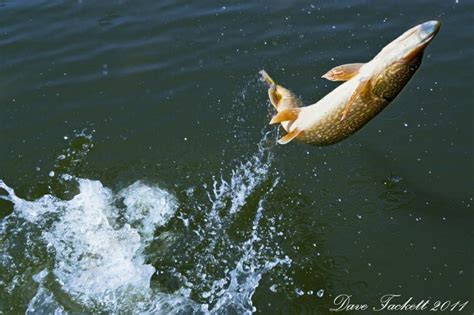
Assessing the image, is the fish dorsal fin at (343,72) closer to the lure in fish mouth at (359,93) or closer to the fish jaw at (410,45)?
the lure in fish mouth at (359,93)

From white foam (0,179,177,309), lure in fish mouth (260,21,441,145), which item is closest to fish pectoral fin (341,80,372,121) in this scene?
lure in fish mouth (260,21,441,145)

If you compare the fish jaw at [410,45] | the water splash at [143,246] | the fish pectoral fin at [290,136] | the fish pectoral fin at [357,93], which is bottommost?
the water splash at [143,246]

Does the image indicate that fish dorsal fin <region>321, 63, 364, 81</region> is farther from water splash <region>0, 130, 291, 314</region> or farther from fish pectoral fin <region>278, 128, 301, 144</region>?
water splash <region>0, 130, 291, 314</region>

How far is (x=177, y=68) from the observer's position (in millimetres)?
7383

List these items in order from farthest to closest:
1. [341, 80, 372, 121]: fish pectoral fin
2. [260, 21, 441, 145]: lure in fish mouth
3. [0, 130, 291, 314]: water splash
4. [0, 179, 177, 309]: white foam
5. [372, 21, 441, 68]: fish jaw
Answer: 1. [0, 179, 177, 309]: white foam
2. [0, 130, 291, 314]: water splash
3. [341, 80, 372, 121]: fish pectoral fin
4. [260, 21, 441, 145]: lure in fish mouth
5. [372, 21, 441, 68]: fish jaw

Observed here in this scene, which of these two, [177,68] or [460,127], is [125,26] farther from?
[460,127]

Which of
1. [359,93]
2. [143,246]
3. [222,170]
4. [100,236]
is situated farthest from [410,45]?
[100,236]

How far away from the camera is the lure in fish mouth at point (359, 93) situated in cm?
334

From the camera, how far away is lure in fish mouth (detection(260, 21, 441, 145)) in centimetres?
334

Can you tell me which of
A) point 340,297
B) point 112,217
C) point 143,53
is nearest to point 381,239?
point 340,297

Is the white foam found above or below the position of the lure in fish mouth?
below

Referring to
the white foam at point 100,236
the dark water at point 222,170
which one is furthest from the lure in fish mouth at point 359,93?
the white foam at point 100,236

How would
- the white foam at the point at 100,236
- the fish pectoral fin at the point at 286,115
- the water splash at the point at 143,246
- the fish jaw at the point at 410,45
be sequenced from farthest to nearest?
the white foam at the point at 100,236 < the water splash at the point at 143,246 < the fish pectoral fin at the point at 286,115 < the fish jaw at the point at 410,45

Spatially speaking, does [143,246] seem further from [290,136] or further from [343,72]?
[343,72]
